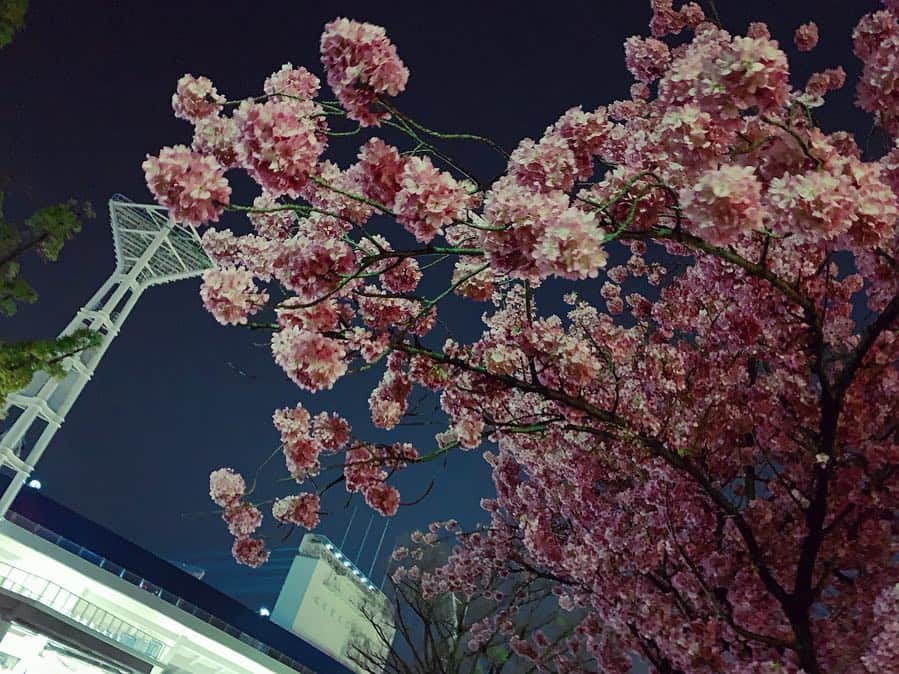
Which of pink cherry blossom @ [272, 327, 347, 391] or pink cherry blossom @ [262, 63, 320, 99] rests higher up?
pink cherry blossom @ [262, 63, 320, 99]

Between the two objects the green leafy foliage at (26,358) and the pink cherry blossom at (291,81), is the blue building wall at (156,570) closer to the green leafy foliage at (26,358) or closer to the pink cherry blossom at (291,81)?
the green leafy foliage at (26,358)

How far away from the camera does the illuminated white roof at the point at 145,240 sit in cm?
1941

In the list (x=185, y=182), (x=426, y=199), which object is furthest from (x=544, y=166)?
(x=185, y=182)

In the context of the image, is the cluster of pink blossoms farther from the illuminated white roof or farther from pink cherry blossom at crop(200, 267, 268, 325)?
the illuminated white roof

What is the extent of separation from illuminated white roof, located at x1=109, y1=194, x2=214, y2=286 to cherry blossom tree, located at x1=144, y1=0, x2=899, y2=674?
14620 millimetres

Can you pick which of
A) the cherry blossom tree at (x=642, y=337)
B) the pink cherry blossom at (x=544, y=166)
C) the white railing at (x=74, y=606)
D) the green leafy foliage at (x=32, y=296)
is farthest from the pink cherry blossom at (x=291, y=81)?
the white railing at (x=74, y=606)

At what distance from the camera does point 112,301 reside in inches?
720

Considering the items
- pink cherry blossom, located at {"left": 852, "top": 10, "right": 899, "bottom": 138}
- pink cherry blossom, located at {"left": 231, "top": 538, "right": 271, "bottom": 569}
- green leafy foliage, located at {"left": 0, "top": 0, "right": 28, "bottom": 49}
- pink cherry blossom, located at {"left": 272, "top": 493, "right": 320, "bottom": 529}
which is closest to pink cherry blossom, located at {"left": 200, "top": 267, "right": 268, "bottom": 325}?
pink cherry blossom, located at {"left": 272, "top": 493, "right": 320, "bottom": 529}

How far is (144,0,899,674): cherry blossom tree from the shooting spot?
10.2 feet

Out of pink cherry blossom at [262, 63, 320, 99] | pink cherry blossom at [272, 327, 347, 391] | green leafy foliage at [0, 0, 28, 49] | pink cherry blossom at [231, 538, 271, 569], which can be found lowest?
pink cherry blossom at [231, 538, 271, 569]

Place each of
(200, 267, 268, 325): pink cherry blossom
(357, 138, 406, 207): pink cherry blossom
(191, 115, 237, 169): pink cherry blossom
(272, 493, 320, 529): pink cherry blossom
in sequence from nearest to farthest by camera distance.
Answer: (357, 138, 406, 207): pink cherry blossom, (191, 115, 237, 169): pink cherry blossom, (200, 267, 268, 325): pink cherry blossom, (272, 493, 320, 529): pink cherry blossom

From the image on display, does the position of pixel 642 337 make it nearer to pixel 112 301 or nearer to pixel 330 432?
pixel 330 432

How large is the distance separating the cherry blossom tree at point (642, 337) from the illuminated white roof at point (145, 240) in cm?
1462

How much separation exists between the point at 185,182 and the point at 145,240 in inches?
730
